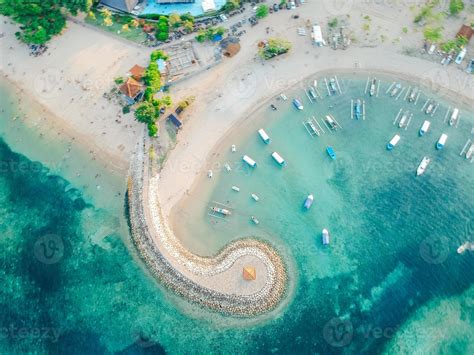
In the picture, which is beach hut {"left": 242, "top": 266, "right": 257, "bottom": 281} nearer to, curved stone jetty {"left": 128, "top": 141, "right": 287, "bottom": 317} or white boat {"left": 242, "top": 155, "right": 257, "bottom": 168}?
curved stone jetty {"left": 128, "top": 141, "right": 287, "bottom": 317}

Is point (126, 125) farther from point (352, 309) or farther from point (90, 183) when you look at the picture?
point (352, 309)

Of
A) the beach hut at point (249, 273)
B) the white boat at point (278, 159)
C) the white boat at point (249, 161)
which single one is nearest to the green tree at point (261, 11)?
the white boat at point (278, 159)

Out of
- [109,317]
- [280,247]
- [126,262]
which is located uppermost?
[280,247]

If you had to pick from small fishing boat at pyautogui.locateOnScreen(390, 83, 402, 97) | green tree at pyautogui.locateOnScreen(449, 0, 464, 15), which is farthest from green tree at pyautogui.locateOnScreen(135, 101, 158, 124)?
green tree at pyautogui.locateOnScreen(449, 0, 464, 15)

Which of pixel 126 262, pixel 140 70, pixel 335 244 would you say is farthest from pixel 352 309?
pixel 140 70

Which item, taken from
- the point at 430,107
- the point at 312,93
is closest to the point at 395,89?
the point at 430,107

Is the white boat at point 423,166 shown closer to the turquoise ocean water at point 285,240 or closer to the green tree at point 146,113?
the turquoise ocean water at point 285,240
